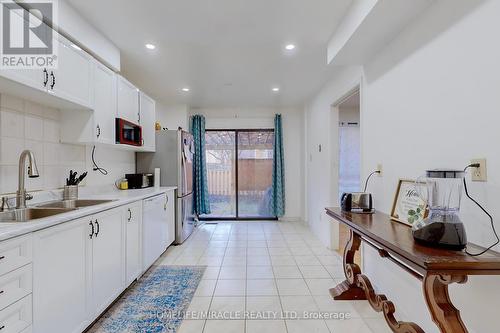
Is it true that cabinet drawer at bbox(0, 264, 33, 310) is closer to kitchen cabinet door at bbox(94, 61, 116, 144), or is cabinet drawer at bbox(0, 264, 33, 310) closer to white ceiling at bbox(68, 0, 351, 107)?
kitchen cabinet door at bbox(94, 61, 116, 144)

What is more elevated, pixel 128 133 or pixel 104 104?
pixel 104 104

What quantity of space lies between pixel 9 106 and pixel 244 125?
419cm

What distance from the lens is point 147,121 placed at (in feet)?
12.2

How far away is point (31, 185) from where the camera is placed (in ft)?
6.91

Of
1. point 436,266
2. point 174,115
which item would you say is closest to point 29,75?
point 436,266

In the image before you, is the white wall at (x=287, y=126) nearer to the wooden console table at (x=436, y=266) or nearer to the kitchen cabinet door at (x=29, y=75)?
the kitchen cabinet door at (x=29, y=75)

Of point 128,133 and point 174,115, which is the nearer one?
point 128,133

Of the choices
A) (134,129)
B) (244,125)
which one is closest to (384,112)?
(134,129)

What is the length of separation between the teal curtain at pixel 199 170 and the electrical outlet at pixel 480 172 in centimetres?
467

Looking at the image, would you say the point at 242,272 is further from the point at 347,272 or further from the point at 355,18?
the point at 355,18

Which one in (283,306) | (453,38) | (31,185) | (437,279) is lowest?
(283,306)

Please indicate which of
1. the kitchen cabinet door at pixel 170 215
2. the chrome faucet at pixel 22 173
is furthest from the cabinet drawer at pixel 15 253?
the kitchen cabinet door at pixel 170 215

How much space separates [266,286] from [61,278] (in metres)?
1.80

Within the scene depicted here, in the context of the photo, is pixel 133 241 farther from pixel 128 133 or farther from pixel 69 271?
pixel 128 133
